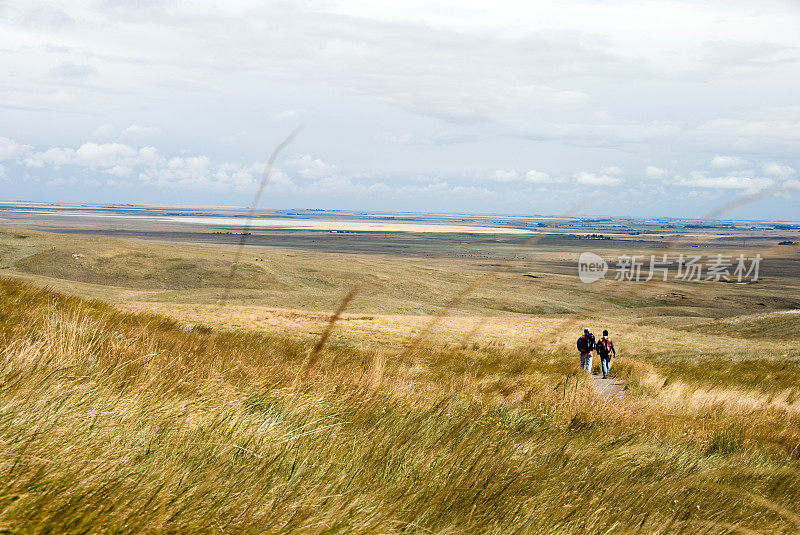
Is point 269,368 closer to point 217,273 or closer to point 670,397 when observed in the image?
point 670,397

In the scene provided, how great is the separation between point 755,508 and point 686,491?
0.48 metres

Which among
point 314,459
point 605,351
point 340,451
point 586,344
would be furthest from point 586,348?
point 314,459

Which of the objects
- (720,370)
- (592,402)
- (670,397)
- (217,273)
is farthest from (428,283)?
(592,402)

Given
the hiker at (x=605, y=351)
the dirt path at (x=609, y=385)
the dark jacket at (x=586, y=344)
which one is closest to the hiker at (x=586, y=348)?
the dark jacket at (x=586, y=344)

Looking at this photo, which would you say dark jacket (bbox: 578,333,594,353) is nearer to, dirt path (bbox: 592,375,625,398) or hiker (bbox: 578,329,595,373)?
hiker (bbox: 578,329,595,373)

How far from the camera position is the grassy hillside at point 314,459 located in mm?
2287

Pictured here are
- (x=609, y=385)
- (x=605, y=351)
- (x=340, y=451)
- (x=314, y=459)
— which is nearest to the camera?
(x=314, y=459)

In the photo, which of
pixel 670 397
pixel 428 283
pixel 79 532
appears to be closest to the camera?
pixel 79 532

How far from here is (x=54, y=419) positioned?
2744mm

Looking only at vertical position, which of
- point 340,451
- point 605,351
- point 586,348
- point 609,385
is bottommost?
point 609,385

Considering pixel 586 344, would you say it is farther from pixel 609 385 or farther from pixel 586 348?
pixel 609 385

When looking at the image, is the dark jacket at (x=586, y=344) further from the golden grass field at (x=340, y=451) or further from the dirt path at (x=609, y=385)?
the golden grass field at (x=340, y=451)

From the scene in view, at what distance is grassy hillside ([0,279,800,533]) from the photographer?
229 cm

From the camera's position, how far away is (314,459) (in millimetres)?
3176
